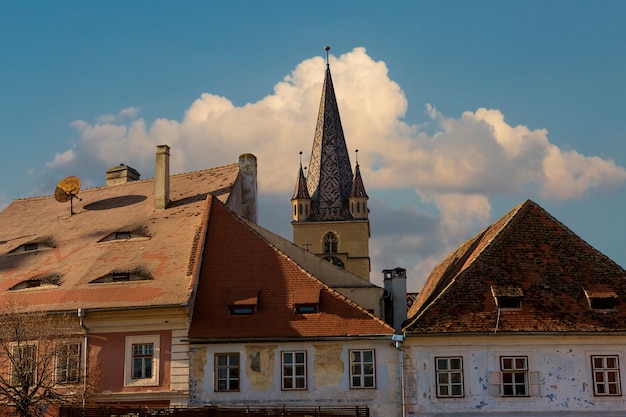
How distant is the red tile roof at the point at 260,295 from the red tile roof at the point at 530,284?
2.39m

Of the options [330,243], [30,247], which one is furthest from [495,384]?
[330,243]

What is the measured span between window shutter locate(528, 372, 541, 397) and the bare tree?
1460 cm

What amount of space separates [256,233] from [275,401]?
21.4 feet

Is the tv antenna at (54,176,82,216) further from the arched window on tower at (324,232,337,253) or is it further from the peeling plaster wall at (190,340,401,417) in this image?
the arched window on tower at (324,232,337,253)

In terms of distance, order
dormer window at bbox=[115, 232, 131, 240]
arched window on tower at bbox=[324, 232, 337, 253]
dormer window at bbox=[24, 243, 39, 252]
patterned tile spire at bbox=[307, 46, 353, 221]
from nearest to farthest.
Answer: dormer window at bbox=[115, 232, 131, 240] < dormer window at bbox=[24, 243, 39, 252] < arched window on tower at bbox=[324, 232, 337, 253] < patterned tile spire at bbox=[307, 46, 353, 221]

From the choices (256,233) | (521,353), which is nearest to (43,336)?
(256,233)

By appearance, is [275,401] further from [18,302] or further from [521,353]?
[18,302]

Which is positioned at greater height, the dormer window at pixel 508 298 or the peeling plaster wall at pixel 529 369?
the dormer window at pixel 508 298

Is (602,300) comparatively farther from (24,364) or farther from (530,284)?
(24,364)

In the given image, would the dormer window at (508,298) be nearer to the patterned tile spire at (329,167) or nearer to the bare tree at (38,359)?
Result: the bare tree at (38,359)

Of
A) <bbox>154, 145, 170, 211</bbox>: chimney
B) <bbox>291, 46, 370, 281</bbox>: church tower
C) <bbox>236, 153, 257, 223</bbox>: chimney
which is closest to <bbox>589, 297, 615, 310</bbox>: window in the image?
<bbox>236, 153, 257, 223</bbox>: chimney

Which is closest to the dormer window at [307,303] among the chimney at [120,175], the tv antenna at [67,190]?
the tv antenna at [67,190]

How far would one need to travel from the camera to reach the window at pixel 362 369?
28734 mm

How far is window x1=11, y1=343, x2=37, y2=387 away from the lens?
27316 mm
